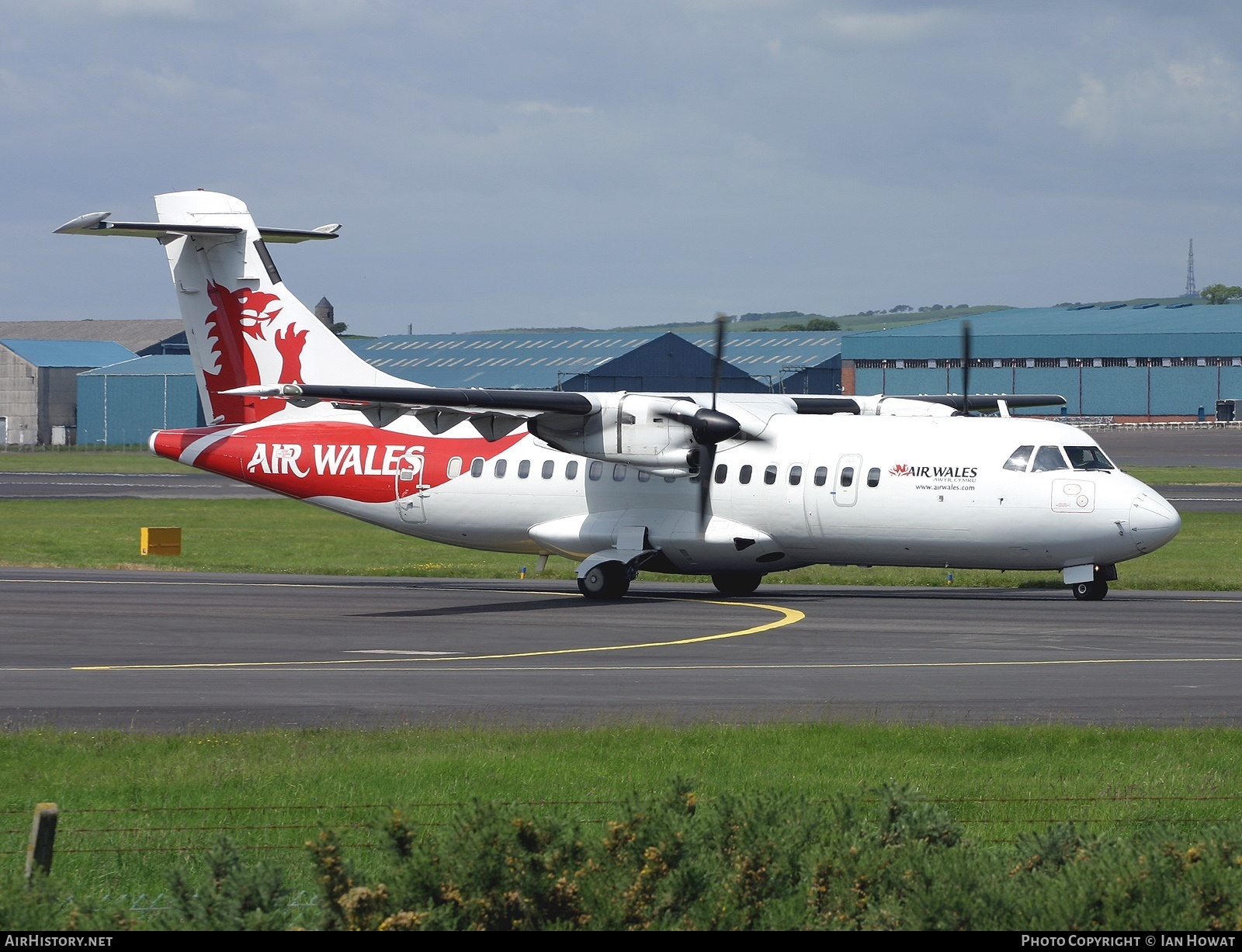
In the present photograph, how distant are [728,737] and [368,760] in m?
3.60

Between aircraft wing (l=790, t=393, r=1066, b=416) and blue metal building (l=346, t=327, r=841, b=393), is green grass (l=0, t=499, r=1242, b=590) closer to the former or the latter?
aircraft wing (l=790, t=393, r=1066, b=416)

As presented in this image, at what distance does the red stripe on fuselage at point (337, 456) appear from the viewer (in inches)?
1225

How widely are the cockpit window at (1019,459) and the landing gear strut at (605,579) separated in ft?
24.8

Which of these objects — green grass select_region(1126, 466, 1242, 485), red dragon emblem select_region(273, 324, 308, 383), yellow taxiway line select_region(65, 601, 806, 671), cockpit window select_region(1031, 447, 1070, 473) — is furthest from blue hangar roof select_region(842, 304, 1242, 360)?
yellow taxiway line select_region(65, 601, 806, 671)

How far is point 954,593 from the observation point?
102 feet

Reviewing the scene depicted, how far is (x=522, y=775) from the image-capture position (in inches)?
529

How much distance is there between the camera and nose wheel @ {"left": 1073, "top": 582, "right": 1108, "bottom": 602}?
27906 mm

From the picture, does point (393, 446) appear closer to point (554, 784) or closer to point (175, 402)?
point (554, 784)

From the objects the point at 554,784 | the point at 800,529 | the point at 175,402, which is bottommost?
the point at 554,784

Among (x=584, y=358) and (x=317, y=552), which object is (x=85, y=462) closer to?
(x=584, y=358)

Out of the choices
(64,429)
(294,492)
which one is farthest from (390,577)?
(64,429)

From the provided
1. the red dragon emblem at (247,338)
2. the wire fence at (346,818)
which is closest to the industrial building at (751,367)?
the red dragon emblem at (247,338)

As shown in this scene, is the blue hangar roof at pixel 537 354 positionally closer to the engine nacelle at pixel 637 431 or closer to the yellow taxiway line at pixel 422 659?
the engine nacelle at pixel 637 431

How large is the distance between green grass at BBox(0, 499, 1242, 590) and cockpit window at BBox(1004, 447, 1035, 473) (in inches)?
236
